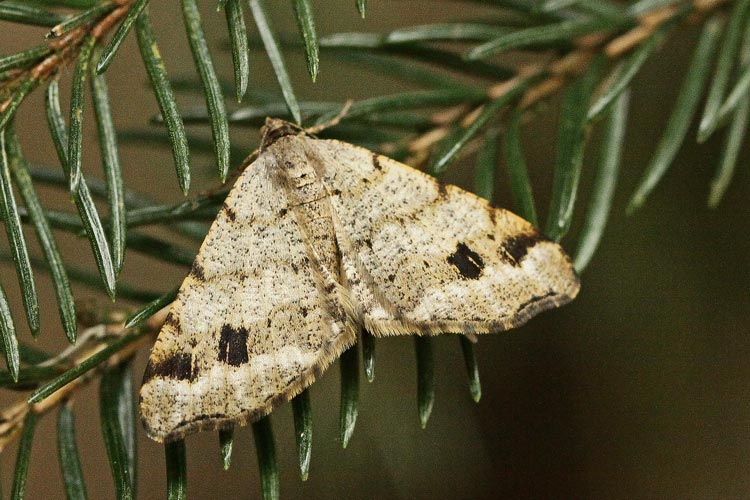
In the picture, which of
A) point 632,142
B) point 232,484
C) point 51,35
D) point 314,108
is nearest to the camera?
point 51,35

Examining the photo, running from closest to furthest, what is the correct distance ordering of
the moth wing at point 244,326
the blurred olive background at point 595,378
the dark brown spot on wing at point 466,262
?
the moth wing at point 244,326, the dark brown spot on wing at point 466,262, the blurred olive background at point 595,378

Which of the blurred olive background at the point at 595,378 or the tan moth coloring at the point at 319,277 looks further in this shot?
the blurred olive background at the point at 595,378

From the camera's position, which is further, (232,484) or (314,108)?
(232,484)

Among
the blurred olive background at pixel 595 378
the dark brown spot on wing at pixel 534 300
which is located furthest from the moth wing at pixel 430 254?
the blurred olive background at pixel 595 378

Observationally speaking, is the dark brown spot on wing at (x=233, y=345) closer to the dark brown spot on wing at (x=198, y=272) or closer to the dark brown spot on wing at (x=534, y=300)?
the dark brown spot on wing at (x=198, y=272)

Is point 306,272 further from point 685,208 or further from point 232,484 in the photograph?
point 232,484

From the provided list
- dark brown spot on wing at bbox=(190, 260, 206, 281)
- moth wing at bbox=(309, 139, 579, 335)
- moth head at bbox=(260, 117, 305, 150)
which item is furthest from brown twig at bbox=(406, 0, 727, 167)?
dark brown spot on wing at bbox=(190, 260, 206, 281)

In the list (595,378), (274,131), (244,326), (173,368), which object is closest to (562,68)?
Answer: (274,131)

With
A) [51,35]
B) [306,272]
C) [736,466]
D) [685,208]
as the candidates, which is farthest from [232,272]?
[736,466]
